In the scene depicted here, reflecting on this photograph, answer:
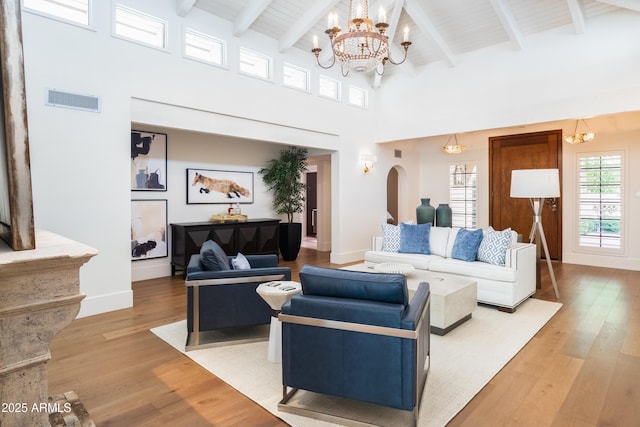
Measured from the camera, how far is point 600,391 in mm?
2574

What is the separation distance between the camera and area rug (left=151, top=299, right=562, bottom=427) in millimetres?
2330

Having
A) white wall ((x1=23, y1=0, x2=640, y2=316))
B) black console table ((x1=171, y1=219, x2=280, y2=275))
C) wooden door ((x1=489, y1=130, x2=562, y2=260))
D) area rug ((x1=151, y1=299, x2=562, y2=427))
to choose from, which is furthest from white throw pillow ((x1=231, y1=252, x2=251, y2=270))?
wooden door ((x1=489, y1=130, x2=562, y2=260))

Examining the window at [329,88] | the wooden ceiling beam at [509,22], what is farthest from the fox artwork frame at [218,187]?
the wooden ceiling beam at [509,22]

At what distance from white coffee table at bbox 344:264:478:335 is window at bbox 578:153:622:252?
4682 mm

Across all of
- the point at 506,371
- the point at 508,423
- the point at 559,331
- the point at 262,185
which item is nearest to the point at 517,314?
the point at 559,331

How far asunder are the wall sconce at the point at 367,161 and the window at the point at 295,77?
73.2 inches

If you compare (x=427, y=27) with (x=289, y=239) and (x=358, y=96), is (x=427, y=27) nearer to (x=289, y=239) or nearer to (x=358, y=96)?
(x=358, y=96)

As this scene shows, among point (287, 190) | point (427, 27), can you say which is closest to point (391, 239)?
point (287, 190)

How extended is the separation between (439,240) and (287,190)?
340cm

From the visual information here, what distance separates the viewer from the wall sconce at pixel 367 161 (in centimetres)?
780

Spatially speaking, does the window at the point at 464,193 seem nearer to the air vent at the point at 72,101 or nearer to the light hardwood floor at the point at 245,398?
the light hardwood floor at the point at 245,398

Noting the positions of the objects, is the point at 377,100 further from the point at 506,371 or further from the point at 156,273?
the point at 506,371

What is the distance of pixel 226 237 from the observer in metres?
6.40

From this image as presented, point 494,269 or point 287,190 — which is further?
point 287,190
